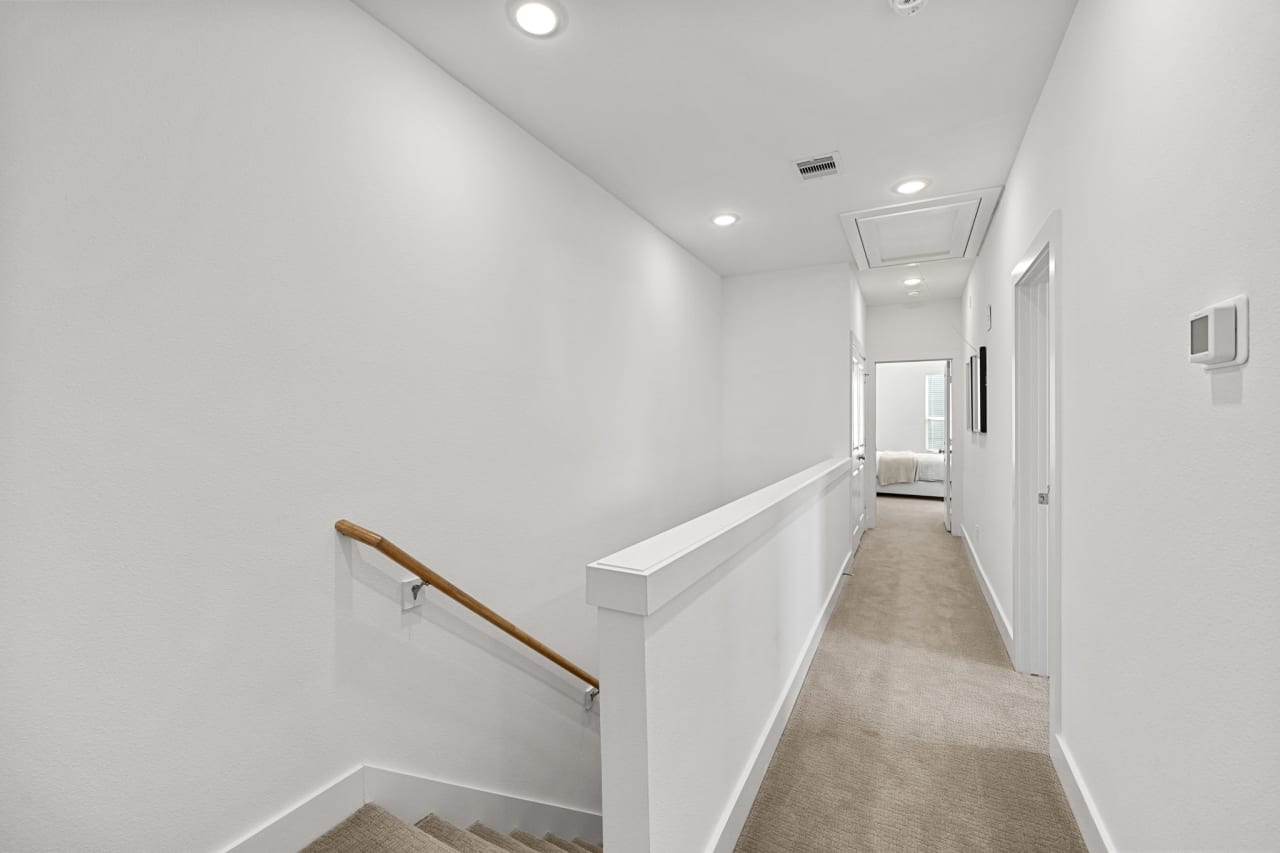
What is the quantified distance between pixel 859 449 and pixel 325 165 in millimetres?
5017

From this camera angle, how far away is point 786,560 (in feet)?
8.17

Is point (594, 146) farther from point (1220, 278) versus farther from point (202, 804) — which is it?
point (202, 804)

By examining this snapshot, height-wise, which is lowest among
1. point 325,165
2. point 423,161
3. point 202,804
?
point 202,804

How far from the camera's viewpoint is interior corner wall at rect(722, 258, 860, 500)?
4820mm

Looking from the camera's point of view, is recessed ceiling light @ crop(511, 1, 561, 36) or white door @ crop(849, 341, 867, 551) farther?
white door @ crop(849, 341, 867, 551)

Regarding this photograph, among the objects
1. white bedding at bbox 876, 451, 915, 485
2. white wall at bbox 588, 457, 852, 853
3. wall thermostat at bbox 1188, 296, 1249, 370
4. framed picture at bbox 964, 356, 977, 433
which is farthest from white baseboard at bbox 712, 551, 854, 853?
white bedding at bbox 876, 451, 915, 485

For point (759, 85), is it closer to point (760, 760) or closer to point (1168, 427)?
point (1168, 427)

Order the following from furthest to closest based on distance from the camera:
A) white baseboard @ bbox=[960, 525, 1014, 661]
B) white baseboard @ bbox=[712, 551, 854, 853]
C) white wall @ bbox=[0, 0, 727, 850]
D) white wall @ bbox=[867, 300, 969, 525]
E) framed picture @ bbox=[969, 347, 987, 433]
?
white wall @ bbox=[867, 300, 969, 525] < framed picture @ bbox=[969, 347, 987, 433] < white baseboard @ bbox=[960, 525, 1014, 661] < white baseboard @ bbox=[712, 551, 854, 853] < white wall @ bbox=[0, 0, 727, 850]

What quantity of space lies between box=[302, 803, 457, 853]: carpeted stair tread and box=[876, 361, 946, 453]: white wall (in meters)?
10.1

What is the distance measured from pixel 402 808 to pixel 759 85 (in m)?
2.87

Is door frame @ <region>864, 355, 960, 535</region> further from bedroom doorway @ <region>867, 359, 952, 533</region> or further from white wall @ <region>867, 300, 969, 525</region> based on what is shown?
bedroom doorway @ <region>867, 359, 952, 533</region>

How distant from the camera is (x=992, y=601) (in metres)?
3.74

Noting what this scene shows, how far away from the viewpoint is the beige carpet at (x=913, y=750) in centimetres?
184

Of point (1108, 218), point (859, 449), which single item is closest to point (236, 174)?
point (1108, 218)
